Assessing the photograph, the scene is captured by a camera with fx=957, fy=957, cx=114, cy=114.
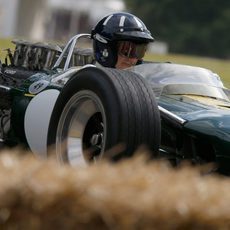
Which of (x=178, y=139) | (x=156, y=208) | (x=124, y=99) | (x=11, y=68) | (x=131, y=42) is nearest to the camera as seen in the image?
(x=156, y=208)

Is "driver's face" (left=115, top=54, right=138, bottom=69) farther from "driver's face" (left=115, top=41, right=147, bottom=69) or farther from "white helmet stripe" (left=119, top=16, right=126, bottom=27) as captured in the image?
"white helmet stripe" (left=119, top=16, right=126, bottom=27)

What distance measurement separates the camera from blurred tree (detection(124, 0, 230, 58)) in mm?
65750

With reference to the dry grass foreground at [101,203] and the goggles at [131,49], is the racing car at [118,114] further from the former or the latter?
the dry grass foreground at [101,203]

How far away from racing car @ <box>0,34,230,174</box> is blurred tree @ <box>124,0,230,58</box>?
57.6 meters

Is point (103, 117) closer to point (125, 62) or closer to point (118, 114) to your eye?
point (118, 114)

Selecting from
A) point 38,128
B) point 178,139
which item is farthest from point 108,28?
point 178,139

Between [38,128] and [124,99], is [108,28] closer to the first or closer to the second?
[38,128]

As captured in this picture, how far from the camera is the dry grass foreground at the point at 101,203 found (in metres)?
3.71

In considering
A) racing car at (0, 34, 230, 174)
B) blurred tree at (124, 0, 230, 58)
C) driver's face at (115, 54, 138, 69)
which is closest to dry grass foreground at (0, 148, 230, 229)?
racing car at (0, 34, 230, 174)

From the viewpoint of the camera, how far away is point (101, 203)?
3701mm

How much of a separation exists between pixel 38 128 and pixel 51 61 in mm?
2128

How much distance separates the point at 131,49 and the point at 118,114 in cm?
213

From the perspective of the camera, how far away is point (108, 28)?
8.13 meters

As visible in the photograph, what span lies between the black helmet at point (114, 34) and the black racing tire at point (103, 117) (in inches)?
57.5
